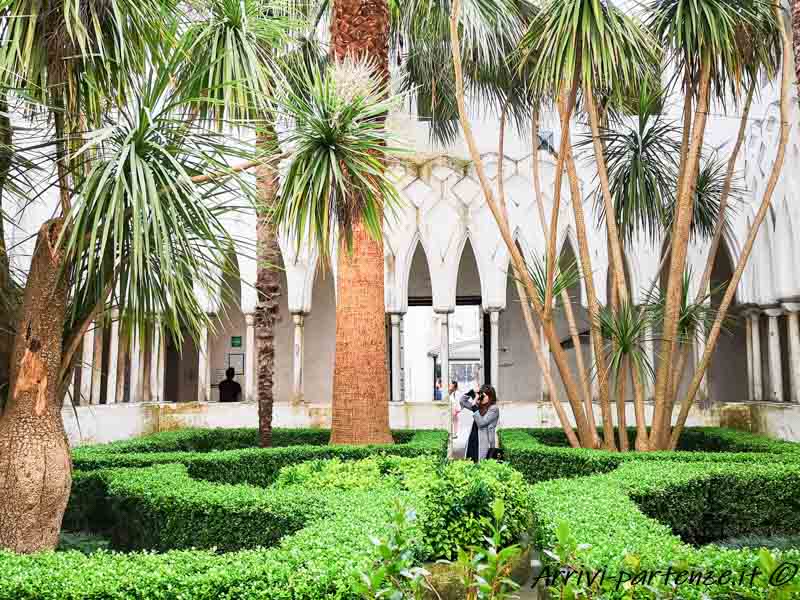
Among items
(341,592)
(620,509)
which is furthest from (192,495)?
(620,509)

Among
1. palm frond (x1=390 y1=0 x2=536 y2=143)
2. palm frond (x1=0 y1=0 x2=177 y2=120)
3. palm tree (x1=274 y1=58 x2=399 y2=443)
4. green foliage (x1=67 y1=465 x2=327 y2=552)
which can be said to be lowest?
green foliage (x1=67 y1=465 x2=327 y2=552)

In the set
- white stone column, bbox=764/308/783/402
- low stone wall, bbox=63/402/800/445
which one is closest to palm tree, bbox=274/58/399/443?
low stone wall, bbox=63/402/800/445

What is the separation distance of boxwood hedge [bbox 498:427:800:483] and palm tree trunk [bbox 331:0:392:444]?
1667 millimetres

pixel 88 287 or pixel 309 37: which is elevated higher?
pixel 309 37

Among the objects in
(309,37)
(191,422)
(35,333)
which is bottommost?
(191,422)

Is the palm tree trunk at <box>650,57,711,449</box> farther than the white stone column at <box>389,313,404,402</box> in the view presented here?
No

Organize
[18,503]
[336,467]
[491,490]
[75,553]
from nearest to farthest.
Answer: [75,553], [18,503], [491,490], [336,467]

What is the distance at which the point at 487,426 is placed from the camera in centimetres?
954

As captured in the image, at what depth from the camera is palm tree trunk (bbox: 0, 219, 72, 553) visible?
4.71 metres

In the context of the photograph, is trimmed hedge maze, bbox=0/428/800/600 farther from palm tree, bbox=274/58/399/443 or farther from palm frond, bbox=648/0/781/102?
palm frond, bbox=648/0/781/102

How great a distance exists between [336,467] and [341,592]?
3.95 m

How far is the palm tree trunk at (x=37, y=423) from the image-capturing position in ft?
15.5

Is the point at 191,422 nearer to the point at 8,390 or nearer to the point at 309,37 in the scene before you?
the point at 309,37

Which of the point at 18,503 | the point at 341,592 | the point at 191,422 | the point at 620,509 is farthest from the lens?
the point at 191,422
